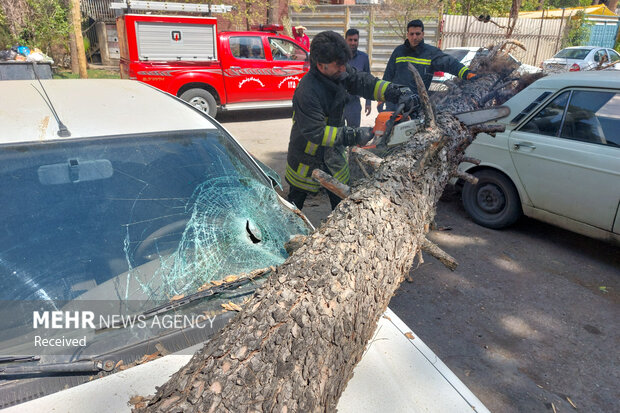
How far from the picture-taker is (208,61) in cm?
888

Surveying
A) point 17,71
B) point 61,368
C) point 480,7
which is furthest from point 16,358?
point 480,7

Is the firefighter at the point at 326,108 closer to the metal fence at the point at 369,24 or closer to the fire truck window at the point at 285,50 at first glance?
the fire truck window at the point at 285,50

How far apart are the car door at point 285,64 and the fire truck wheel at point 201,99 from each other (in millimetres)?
1455

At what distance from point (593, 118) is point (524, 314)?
1862mm

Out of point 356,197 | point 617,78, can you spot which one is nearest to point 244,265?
point 356,197

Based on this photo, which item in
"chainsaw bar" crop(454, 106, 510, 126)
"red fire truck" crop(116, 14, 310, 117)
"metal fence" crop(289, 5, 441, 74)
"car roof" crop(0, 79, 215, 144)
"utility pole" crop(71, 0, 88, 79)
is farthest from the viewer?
"metal fence" crop(289, 5, 441, 74)

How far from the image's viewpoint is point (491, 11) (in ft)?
53.5

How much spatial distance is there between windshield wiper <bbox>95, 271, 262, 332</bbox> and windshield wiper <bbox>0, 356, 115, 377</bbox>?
16 centimetres

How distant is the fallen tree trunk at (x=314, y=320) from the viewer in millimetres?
1082

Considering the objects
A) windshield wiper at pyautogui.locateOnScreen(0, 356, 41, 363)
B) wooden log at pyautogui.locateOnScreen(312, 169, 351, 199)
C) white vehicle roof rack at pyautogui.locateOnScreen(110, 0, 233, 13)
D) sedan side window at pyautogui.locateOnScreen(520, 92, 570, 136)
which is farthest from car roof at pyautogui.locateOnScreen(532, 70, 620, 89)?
white vehicle roof rack at pyautogui.locateOnScreen(110, 0, 233, 13)

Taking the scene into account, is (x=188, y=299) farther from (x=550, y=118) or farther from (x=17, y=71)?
(x=17, y=71)

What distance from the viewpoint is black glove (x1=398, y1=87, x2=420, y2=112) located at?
10.4ft

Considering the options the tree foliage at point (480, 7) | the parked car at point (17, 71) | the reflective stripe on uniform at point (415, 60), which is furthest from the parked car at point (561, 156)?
the tree foliage at point (480, 7)

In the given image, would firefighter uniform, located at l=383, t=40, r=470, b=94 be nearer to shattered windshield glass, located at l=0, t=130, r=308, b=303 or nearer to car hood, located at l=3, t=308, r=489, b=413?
shattered windshield glass, located at l=0, t=130, r=308, b=303
